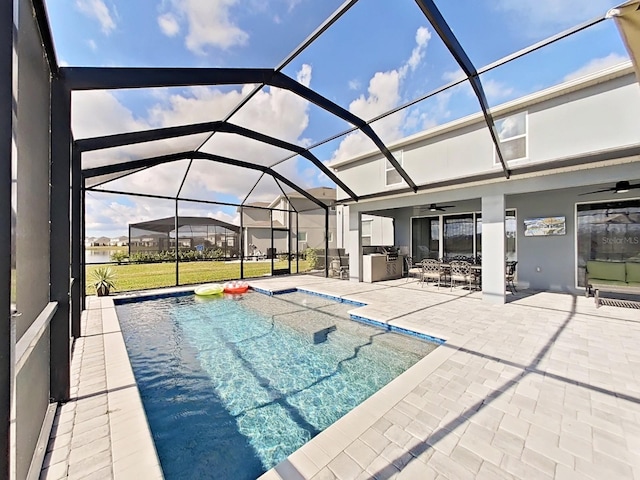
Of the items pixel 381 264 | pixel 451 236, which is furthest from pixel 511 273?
pixel 381 264

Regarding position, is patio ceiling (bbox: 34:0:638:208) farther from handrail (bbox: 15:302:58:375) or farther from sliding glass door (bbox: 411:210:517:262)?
sliding glass door (bbox: 411:210:517:262)

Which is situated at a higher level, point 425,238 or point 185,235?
point 185,235

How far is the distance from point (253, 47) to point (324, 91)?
5.55ft

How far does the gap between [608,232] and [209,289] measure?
1214cm

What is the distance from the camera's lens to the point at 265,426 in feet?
10.8

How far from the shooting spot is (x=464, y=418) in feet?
9.16

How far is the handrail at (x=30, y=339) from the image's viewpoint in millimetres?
1653

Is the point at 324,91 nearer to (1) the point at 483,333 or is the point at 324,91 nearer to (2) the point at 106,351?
(1) the point at 483,333

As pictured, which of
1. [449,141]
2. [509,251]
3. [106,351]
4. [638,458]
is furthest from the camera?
[509,251]

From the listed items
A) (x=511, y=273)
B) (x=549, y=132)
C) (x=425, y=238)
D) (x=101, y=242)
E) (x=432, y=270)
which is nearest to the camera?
(x=549, y=132)

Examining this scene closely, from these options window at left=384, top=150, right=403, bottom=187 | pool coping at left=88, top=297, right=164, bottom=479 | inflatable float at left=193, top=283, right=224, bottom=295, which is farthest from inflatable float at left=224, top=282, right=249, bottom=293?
window at left=384, top=150, right=403, bottom=187

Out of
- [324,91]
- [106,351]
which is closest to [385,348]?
[106,351]

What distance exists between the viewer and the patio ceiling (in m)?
4.12

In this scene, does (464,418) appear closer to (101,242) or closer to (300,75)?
(300,75)
